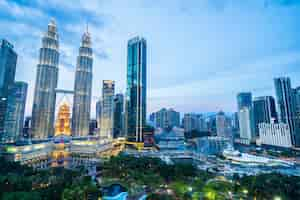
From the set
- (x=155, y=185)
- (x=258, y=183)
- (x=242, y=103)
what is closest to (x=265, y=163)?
(x=258, y=183)

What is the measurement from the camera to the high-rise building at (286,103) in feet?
209

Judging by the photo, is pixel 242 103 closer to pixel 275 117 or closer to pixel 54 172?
pixel 275 117

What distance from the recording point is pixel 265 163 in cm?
3944

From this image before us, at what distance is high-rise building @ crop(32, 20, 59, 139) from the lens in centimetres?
7475

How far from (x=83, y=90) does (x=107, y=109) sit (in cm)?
2101

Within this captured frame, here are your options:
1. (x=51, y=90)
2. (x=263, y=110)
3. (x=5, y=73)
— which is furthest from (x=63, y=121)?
(x=263, y=110)

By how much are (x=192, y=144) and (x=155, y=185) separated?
5869 centimetres

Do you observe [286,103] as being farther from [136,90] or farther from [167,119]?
[167,119]

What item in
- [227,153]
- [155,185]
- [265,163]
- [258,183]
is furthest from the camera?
[227,153]

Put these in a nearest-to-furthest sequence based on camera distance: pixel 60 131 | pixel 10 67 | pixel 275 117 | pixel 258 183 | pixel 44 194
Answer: pixel 44 194
pixel 258 183
pixel 10 67
pixel 275 117
pixel 60 131

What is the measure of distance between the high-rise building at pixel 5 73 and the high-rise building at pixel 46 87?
15800 millimetres

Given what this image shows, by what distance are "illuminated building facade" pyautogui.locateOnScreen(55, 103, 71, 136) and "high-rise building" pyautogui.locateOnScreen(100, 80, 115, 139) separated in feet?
78.7

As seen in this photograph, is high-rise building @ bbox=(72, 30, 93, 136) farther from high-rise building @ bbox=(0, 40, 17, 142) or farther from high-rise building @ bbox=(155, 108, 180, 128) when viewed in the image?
high-rise building @ bbox=(155, 108, 180, 128)

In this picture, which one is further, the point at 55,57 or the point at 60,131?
the point at 60,131
